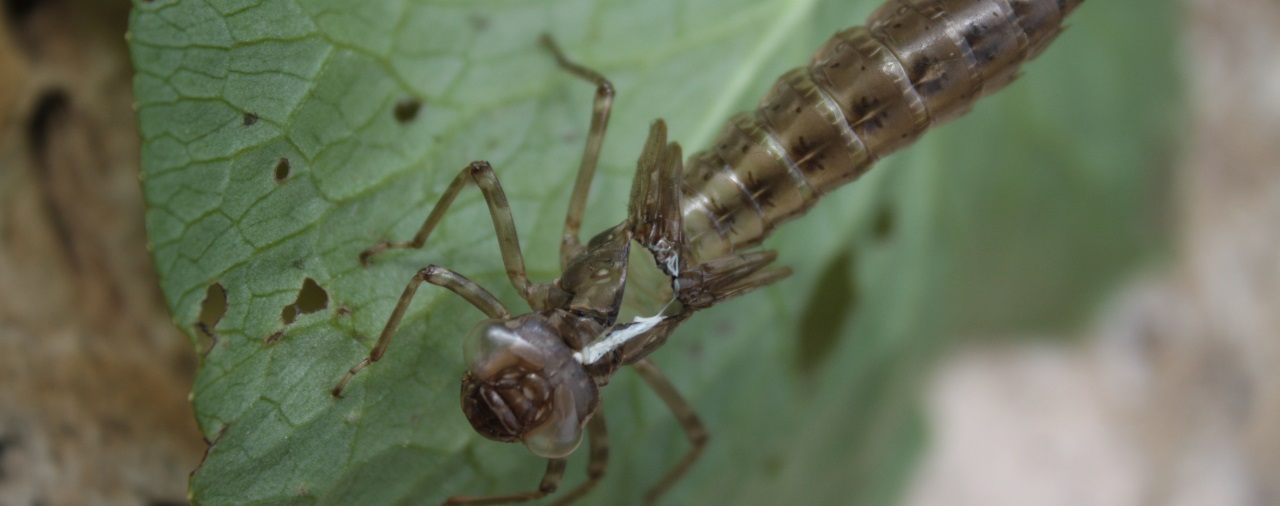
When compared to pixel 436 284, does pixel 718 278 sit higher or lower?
lower

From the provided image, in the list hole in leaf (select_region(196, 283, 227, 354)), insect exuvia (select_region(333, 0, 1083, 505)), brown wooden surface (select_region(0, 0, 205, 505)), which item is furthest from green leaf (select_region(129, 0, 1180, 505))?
brown wooden surface (select_region(0, 0, 205, 505))

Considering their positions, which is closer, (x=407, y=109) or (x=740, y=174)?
(x=407, y=109)

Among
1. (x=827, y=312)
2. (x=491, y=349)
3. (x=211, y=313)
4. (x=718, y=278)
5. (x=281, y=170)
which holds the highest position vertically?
(x=281, y=170)

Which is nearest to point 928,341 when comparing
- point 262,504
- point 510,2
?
point 510,2

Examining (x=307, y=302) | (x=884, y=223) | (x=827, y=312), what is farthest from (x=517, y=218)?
(x=884, y=223)

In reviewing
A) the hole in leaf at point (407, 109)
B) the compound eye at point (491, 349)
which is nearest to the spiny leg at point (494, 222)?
the hole in leaf at point (407, 109)

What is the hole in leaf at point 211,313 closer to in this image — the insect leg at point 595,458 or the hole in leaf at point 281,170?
the hole in leaf at point 281,170

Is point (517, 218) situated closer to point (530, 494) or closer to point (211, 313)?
point (530, 494)

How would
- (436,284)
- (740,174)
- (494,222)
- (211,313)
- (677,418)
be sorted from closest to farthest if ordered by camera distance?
(211,313), (436,284), (494,222), (740,174), (677,418)
